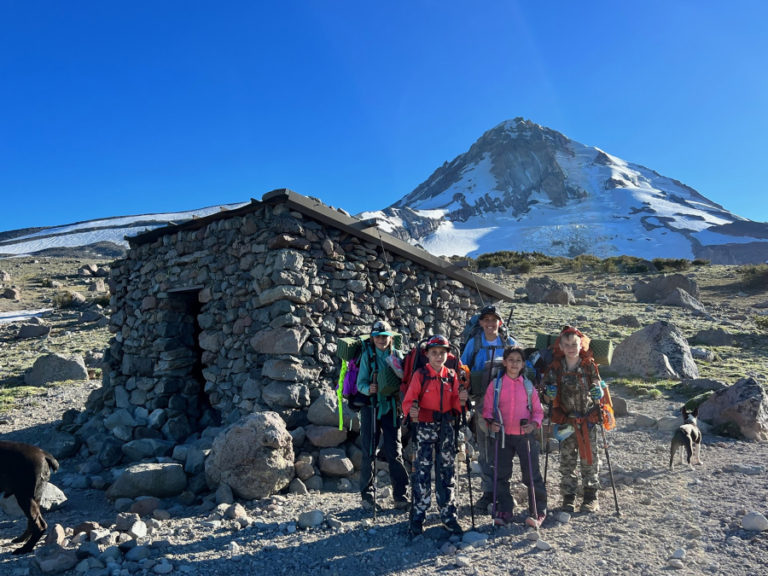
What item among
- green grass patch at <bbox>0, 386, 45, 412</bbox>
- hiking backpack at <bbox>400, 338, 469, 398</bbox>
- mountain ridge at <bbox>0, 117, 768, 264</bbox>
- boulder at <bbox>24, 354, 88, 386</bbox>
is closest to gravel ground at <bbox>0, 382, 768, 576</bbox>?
hiking backpack at <bbox>400, 338, 469, 398</bbox>

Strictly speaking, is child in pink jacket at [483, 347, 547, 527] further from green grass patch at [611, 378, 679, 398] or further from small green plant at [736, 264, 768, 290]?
small green plant at [736, 264, 768, 290]

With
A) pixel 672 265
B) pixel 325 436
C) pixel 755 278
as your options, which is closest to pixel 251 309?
pixel 325 436

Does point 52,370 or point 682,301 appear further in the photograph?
point 682,301

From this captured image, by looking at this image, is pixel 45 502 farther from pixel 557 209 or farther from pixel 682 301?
pixel 557 209

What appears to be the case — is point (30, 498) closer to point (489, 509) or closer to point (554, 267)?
point (489, 509)

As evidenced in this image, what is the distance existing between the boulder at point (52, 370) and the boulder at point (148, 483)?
888cm

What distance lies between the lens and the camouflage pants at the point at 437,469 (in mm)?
4184

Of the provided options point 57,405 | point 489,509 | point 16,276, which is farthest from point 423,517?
point 16,276

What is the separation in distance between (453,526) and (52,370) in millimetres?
12442

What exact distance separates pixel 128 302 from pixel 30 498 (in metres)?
4.96

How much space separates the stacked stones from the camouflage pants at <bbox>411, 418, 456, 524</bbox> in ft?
5.51

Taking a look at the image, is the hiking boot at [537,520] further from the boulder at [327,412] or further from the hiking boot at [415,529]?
the boulder at [327,412]

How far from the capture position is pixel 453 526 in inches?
165

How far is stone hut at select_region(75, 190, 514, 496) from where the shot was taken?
20.9ft
